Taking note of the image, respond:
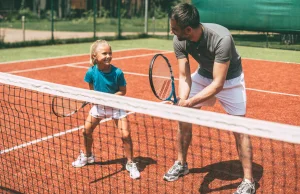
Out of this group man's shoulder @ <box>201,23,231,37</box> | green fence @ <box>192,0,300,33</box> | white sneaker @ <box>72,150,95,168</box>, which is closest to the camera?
man's shoulder @ <box>201,23,231,37</box>

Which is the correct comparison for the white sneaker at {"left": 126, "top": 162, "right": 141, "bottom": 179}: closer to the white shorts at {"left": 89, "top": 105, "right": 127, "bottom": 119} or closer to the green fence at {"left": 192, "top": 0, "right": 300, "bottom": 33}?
the white shorts at {"left": 89, "top": 105, "right": 127, "bottom": 119}

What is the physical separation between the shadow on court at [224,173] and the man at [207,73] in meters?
0.25

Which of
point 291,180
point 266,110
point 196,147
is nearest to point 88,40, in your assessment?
Result: point 266,110

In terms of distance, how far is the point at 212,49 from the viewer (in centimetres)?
403

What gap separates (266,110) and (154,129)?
229cm

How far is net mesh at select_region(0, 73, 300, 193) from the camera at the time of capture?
3764 mm

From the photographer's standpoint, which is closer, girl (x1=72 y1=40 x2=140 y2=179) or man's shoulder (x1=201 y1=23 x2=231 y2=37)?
man's shoulder (x1=201 y1=23 x2=231 y2=37)

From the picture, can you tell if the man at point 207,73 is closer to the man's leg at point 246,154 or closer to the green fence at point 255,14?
the man's leg at point 246,154

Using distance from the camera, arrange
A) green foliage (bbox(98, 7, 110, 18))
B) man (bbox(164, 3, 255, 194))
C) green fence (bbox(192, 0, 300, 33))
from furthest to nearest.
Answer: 1. green foliage (bbox(98, 7, 110, 18))
2. green fence (bbox(192, 0, 300, 33))
3. man (bbox(164, 3, 255, 194))

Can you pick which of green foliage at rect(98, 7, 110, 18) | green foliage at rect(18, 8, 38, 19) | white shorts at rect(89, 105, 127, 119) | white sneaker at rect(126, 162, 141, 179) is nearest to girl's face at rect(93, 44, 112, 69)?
white shorts at rect(89, 105, 127, 119)

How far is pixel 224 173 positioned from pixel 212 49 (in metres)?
1.42

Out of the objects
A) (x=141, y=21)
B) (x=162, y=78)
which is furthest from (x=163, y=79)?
(x=141, y=21)

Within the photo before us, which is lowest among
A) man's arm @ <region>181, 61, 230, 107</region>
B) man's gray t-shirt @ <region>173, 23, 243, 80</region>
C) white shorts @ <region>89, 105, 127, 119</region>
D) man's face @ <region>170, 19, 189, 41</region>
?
white shorts @ <region>89, 105, 127, 119</region>

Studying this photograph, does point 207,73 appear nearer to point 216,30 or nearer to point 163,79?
point 216,30
